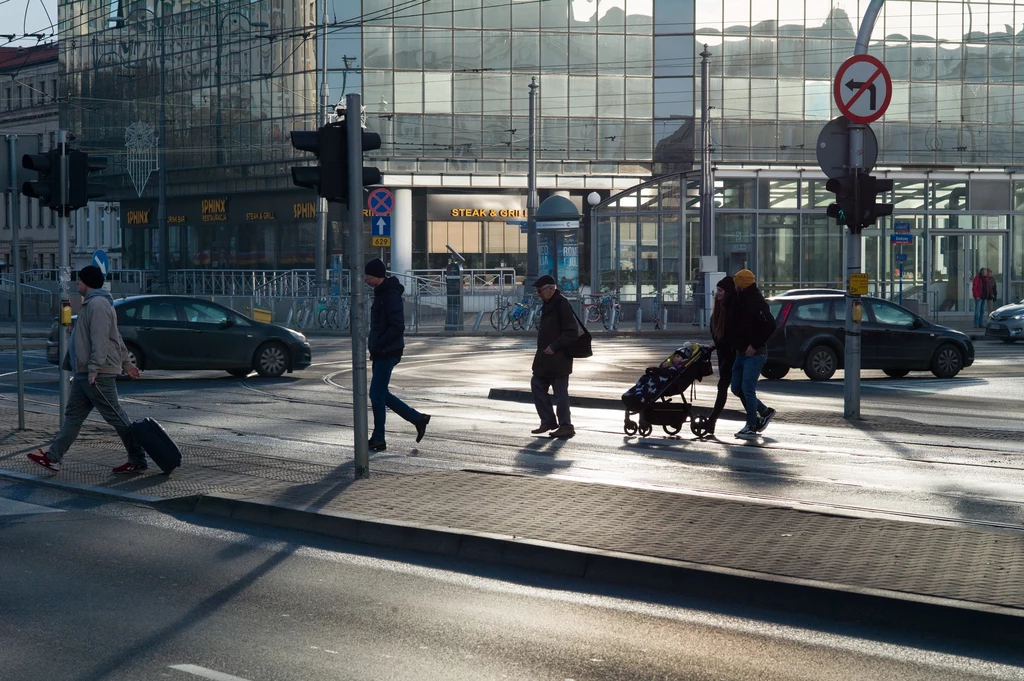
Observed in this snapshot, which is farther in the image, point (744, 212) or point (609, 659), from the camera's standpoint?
point (744, 212)

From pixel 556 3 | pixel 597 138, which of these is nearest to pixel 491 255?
pixel 597 138

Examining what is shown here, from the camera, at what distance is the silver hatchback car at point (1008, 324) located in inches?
1284

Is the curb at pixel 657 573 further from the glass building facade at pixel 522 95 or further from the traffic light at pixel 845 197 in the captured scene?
the glass building facade at pixel 522 95

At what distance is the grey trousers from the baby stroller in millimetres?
5512

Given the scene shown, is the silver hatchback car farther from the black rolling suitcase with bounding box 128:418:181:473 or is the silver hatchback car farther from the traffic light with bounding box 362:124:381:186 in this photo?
the black rolling suitcase with bounding box 128:418:181:473

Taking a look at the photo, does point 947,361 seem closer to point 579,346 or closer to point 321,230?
point 579,346

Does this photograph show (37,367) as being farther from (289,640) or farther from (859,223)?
(289,640)

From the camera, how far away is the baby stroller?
14094 mm

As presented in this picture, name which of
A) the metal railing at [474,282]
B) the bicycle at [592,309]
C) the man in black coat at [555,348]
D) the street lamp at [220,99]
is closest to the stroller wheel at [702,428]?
the man in black coat at [555,348]

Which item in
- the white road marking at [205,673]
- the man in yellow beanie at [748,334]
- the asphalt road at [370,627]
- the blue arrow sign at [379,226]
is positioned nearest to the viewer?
the white road marking at [205,673]

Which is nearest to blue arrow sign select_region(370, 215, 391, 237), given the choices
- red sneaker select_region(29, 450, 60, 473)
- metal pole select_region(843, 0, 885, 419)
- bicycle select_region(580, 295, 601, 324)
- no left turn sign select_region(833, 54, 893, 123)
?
bicycle select_region(580, 295, 601, 324)

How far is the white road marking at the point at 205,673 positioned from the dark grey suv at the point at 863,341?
1642 cm

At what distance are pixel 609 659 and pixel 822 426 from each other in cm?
1007

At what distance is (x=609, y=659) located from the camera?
5742mm
